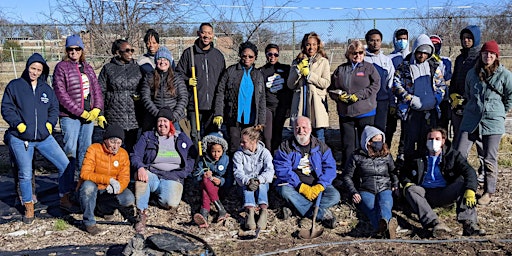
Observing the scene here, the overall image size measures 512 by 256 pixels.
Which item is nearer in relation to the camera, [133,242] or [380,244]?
[133,242]

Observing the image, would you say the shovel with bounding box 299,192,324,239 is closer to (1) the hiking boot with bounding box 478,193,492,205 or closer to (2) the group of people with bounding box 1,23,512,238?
(2) the group of people with bounding box 1,23,512,238

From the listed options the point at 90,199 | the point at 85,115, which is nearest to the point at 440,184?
the point at 90,199

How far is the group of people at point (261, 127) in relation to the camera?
5.25 m

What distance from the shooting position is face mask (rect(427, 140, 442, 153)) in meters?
5.18

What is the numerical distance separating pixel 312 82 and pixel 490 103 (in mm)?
1868

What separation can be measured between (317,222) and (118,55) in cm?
290

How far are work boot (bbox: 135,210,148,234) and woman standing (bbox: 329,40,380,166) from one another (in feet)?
7.62

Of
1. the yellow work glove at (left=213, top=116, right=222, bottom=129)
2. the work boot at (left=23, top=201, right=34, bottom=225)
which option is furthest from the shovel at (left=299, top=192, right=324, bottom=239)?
the work boot at (left=23, top=201, right=34, bottom=225)

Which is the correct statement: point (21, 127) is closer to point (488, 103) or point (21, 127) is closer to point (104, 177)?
point (104, 177)

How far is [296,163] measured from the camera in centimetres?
550

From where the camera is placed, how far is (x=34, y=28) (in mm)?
14352

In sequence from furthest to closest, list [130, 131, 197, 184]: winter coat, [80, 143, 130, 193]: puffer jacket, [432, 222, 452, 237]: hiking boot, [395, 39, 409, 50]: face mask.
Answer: [395, 39, 409, 50]: face mask, [130, 131, 197, 184]: winter coat, [80, 143, 130, 193]: puffer jacket, [432, 222, 452, 237]: hiking boot

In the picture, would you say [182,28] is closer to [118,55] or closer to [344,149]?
[118,55]

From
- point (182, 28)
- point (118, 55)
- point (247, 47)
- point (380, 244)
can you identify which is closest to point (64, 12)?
point (182, 28)
